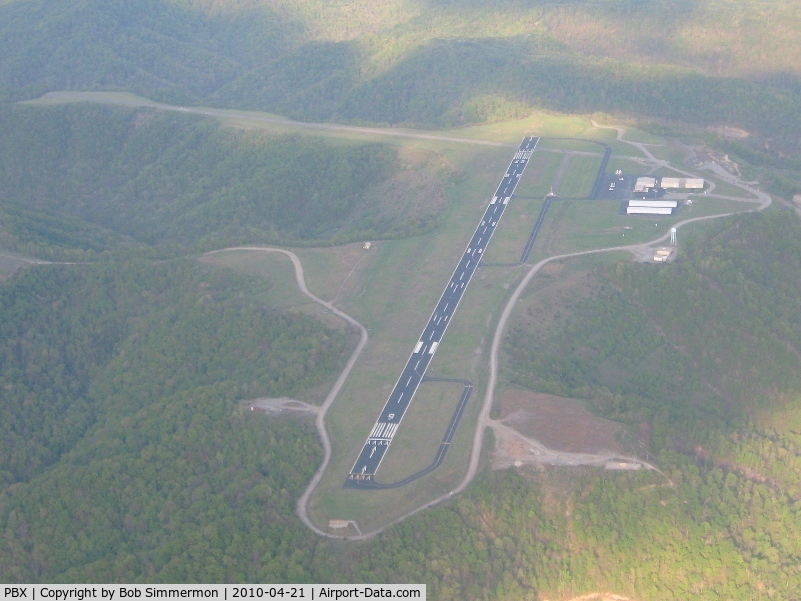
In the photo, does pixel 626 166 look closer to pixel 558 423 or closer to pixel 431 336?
pixel 431 336

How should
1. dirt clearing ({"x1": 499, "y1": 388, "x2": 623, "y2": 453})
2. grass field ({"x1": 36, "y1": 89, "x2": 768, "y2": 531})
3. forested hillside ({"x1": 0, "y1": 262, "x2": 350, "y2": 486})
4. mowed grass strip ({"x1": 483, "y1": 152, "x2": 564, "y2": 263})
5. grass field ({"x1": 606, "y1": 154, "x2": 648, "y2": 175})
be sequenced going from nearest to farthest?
grass field ({"x1": 36, "y1": 89, "x2": 768, "y2": 531}) < dirt clearing ({"x1": 499, "y1": 388, "x2": 623, "y2": 453}) < forested hillside ({"x1": 0, "y1": 262, "x2": 350, "y2": 486}) < mowed grass strip ({"x1": 483, "y1": 152, "x2": 564, "y2": 263}) < grass field ({"x1": 606, "y1": 154, "x2": 648, "y2": 175})

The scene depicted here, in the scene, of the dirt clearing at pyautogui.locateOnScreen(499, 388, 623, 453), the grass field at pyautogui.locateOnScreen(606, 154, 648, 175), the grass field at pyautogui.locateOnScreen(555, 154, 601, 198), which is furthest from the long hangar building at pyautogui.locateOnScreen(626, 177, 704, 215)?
the dirt clearing at pyautogui.locateOnScreen(499, 388, 623, 453)

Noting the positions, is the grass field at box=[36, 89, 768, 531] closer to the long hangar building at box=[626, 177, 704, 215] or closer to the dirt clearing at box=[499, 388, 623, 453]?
the long hangar building at box=[626, 177, 704, 215]

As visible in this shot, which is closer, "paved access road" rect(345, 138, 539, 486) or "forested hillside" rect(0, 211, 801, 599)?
"forested hillside" rect(0, 211, 801, 599)

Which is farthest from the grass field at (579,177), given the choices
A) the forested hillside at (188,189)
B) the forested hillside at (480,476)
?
the forested hillside at (480,476)

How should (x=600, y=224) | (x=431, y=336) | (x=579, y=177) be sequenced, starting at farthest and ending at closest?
(x=579, y=177) → (x=600, y=224) → (x=431, y=336)

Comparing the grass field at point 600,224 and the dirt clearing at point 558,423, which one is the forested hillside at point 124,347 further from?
the grass field at point 600,224

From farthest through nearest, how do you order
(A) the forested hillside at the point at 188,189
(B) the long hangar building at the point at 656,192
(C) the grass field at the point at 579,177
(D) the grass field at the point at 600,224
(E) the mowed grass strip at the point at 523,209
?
(C) the grass field at the point at 579,177 → (A) the forested hillside at the point at 188,189 → (B) the long hangar building at the point at 656,192 → (E) the mowed grass strip at the point at 523,209 → (D) the grass field at the point at 600,224

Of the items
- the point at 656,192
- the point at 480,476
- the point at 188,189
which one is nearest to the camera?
the point at 480,476

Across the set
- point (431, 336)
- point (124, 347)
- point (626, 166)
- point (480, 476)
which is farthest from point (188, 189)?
point (480, 476)

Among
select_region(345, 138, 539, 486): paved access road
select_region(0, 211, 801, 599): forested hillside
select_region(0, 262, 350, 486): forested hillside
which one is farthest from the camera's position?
select_region(0, 262, 350, 486): forested hillside
